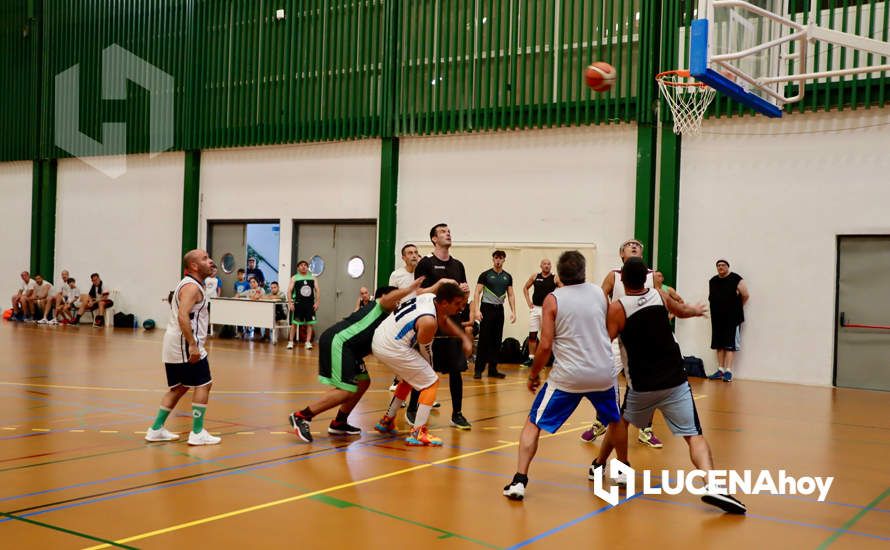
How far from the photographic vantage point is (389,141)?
59.7 ft

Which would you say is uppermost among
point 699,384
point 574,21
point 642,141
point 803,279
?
point 574,21

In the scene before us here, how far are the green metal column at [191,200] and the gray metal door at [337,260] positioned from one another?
3269 mm

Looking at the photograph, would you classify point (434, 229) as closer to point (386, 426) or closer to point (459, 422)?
point (459, 422)

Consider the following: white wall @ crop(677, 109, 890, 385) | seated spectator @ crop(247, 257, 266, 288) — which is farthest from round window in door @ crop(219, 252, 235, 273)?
white wall @ crop(677, 109, 890, 385)

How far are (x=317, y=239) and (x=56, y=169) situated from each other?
9.93m

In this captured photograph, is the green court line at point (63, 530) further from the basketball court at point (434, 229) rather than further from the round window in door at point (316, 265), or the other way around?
the round window in door at point (316, 265)

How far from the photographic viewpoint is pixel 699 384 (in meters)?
13.4

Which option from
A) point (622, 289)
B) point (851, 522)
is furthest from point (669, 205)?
point (851, 522)

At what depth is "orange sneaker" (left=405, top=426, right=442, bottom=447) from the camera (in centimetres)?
731

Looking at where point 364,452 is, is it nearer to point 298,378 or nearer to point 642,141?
point 298,378

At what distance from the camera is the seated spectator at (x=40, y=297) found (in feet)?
75.7

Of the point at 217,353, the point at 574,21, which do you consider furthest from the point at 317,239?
the point at 574,21

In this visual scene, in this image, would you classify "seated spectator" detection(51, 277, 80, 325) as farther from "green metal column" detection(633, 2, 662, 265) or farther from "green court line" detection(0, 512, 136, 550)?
"green court line" detection(0, 512, 136, 550)

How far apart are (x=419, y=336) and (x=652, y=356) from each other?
2.17 meters
